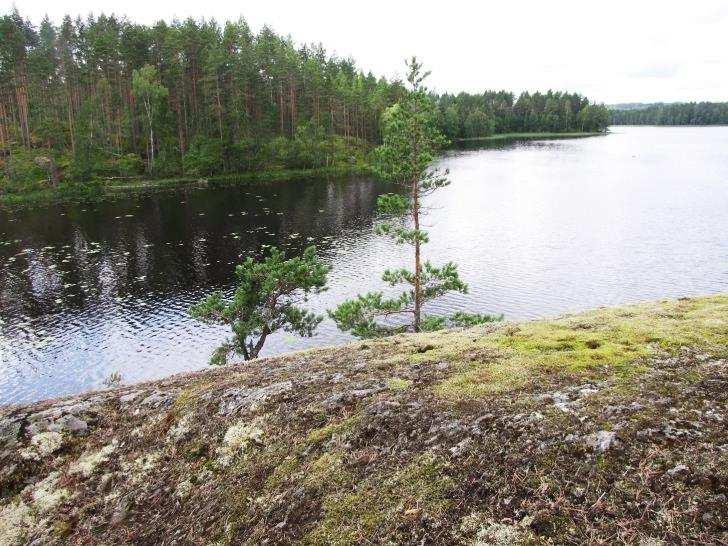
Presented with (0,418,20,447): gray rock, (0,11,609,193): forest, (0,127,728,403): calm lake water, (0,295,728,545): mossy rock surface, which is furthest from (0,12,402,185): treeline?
(0,295,728,545): mossy rock surface

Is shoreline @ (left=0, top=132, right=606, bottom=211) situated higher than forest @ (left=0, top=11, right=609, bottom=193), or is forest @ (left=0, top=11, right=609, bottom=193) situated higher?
forest @ (left=0, top=11, right=609, bottom=193)

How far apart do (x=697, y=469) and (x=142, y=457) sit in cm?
831

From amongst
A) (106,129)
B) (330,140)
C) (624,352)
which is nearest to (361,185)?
(330,140)

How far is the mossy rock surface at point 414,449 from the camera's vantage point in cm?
576

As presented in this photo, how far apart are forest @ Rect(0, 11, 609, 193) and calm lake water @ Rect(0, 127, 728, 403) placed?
1489cm

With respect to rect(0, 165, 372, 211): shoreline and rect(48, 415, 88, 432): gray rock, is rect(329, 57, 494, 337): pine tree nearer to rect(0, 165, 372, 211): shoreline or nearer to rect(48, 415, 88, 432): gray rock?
rect(48, 415, 88, 432): gray rock

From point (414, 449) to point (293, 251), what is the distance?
1980 inches

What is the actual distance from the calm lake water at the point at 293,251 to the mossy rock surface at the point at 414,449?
25.6 m

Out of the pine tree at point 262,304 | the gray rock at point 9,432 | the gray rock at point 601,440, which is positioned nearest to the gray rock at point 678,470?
the gray rock at point 601,440

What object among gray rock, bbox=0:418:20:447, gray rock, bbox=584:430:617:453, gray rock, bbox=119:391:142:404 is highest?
gray rock, bbox=584:430:617:453

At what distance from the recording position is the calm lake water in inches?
1458

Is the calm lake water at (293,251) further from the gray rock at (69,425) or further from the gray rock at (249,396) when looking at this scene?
the gray rock at (249,396)

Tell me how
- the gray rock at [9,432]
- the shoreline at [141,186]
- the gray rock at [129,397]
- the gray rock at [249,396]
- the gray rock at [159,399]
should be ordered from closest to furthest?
the gray rock at [249,396]
the gray rock at [9,432]
the gray rock at [159,399]
the gray rock at [129,397]
the shoreline at [141,186]

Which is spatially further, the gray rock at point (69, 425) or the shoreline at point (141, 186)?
the shoreline at point (141, 186)
